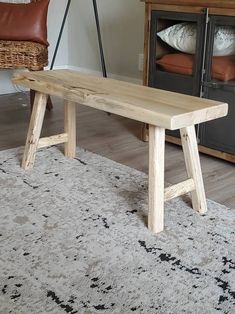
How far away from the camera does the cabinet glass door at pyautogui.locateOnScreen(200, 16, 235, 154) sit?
6.61 ft

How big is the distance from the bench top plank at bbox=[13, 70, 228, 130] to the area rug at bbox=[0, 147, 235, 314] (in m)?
0.39

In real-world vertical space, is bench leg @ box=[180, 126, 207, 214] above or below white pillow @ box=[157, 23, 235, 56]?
below

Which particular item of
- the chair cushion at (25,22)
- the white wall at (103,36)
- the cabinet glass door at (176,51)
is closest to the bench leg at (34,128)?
the cabinet glass door at (176,51)

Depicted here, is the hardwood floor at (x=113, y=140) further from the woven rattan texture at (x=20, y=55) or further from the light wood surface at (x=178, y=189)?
the woven rattan texture at (x=20, y=55)

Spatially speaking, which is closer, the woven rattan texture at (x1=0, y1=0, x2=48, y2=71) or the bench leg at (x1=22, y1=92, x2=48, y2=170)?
the bench leg at (x1=22, y1=92, x2=48, y2=170)

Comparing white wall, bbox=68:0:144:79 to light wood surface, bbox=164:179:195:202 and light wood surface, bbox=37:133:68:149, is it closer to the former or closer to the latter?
light wood surface, bbox=37:133:68:149

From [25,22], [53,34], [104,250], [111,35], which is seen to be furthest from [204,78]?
[53,34]

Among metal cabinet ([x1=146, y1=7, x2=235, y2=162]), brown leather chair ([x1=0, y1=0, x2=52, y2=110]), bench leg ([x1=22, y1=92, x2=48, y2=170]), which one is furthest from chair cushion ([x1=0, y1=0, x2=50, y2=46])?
bench leg ([x1=22, y1=92, x2=48, y2=170])

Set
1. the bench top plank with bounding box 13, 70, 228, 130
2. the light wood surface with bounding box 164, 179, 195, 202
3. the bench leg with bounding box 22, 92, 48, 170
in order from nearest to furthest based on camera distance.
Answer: the bench top plank with bounding box 13, 70, 228, 130 → the light wood surface with bounding box 164, 179, 195, 202 → the bench leg with bounding box 22, 92, 48, 170

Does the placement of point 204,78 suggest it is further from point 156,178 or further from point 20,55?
point 20,55

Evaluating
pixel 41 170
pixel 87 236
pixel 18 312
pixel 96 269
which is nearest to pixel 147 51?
pixel 41 170

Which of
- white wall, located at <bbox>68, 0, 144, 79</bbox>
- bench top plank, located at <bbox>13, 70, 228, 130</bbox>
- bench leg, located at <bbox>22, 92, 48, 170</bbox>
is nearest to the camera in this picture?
Answer: bench top plank, located at <bbox>13, 70, 228, 130</bbox>

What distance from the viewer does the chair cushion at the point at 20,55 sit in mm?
2580

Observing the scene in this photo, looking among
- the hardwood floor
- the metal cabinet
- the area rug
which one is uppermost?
the metal cabinet
